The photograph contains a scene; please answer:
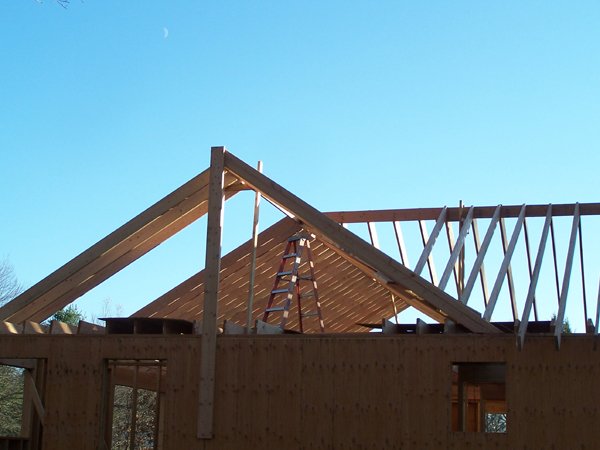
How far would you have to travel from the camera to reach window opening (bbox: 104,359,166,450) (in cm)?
1683

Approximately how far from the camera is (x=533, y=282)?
52.6 feet

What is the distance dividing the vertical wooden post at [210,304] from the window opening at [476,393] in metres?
4.14

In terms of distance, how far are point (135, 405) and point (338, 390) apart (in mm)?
4107

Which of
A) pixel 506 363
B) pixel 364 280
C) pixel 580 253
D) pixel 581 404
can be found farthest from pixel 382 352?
pixel 364 280

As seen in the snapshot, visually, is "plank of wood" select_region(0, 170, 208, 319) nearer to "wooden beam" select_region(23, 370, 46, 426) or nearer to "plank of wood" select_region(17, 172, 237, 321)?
"plank of wood" select_region(17, 172, 237, 321)

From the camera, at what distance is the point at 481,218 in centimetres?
1992

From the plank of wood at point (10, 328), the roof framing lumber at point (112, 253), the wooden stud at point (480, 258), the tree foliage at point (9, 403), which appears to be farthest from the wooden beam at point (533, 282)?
the tree foliage at point (9, 403)

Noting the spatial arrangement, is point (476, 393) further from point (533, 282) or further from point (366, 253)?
point (366, 253)

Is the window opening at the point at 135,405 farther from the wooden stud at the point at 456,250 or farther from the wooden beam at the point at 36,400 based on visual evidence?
the wooden stud at the point at 456,250

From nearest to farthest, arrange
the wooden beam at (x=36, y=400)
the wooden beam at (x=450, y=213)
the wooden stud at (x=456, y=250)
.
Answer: the wooden stud at (x=456, y=250) < the wooden beam at (x=36, y=400) < the wooden beam at (x=450, y=213)

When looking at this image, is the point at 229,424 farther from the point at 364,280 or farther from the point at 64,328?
the point at 364,280

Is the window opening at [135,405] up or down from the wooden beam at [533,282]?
down

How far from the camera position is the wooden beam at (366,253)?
48.7ft

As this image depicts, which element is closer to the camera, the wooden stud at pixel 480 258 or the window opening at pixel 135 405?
the wooden stud at pixel 480 258
